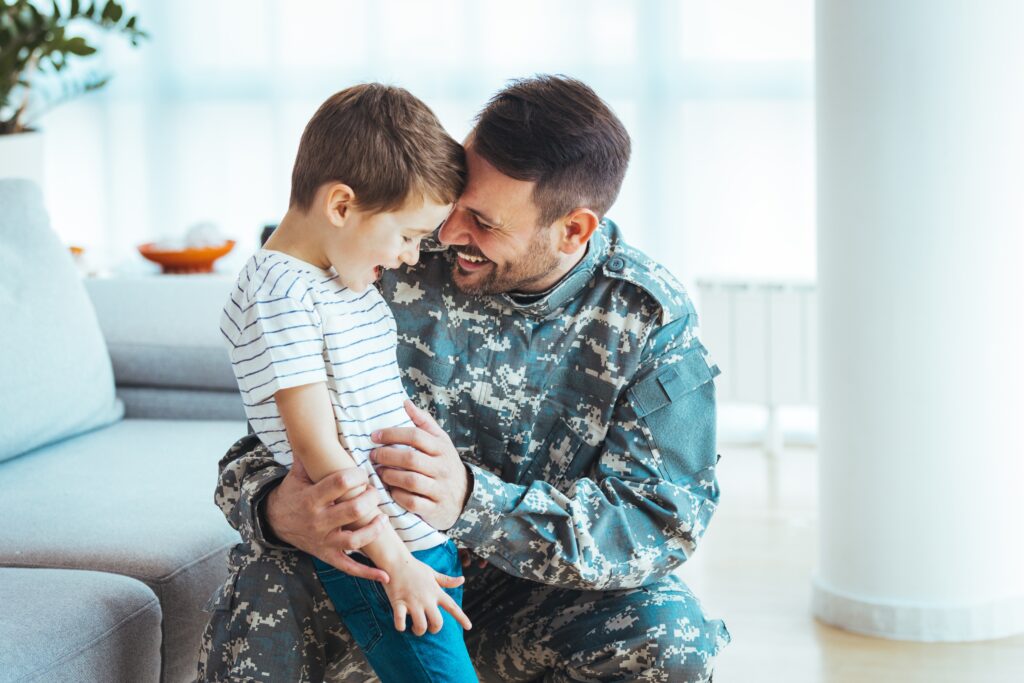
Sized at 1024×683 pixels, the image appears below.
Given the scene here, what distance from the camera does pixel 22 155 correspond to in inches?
127

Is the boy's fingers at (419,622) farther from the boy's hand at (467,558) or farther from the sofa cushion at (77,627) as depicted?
the sofa cushion at (77,627)

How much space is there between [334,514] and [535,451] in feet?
1.36

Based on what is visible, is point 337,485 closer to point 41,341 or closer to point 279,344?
point 279,344

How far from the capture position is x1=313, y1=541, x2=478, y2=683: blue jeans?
56.6 inches

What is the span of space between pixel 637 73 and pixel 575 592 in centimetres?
282

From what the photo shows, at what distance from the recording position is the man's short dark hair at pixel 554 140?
5.37 ft

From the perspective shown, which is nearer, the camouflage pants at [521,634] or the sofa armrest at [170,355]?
the camouflage pants at [521,634]

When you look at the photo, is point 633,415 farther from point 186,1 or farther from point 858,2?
point 186,1

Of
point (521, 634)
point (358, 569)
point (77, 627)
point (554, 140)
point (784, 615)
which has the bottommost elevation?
point (784, 615)

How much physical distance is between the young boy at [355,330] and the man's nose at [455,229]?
0.12 metres

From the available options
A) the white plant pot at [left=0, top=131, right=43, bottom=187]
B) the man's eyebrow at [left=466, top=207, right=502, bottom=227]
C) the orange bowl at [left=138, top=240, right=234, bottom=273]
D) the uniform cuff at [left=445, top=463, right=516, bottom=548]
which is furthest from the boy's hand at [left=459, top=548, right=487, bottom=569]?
the white plant pot at [left=0, top=131, right=43, bottom=187]

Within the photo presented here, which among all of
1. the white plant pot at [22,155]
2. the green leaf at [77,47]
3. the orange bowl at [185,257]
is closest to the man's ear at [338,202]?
the orange bowl at [185,257]

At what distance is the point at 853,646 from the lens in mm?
2543

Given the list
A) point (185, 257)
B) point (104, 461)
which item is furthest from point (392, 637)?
point (185, 257)
